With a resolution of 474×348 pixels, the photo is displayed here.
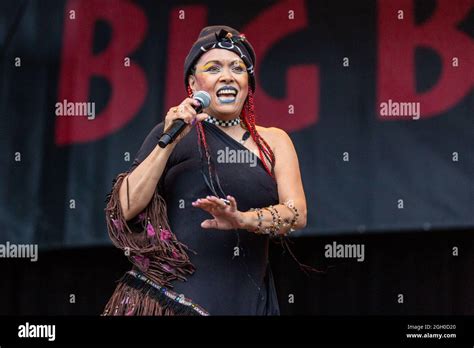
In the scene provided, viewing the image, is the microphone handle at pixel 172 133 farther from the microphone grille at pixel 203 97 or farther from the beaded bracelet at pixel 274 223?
the beaded bracelet at pixel 274 223

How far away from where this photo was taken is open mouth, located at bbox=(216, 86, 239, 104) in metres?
3.56

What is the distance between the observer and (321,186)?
461 cm

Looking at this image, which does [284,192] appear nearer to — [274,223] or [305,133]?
[274,223]

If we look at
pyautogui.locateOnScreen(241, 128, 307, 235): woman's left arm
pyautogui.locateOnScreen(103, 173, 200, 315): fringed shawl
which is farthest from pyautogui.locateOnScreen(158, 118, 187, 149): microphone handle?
pyautogui.locateOnScreen(241, 128, 307, 235): woman's left arm

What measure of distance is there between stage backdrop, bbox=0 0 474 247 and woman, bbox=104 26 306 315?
102 cm

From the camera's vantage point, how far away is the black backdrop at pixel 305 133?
180 inches

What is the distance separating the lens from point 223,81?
3.56m

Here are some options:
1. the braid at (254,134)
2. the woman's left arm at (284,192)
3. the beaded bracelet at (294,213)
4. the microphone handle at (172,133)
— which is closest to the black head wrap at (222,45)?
the braid at (254,134)

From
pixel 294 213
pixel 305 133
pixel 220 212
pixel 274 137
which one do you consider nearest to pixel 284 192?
pixel 294 213

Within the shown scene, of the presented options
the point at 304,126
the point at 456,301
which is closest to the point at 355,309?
the point at 456,301

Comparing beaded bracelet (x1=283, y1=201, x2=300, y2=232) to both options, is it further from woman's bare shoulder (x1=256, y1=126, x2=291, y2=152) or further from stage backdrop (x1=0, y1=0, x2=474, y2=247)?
stage backdrop (x1=0, y1=0, x2=474, y2=247)

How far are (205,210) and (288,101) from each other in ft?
4.50

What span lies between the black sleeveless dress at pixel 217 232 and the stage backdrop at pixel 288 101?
1108 mm

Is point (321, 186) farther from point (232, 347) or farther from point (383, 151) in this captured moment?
point (232, 347)
